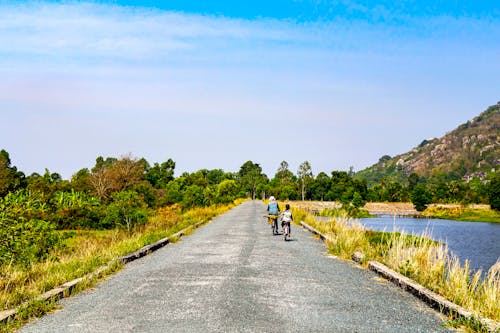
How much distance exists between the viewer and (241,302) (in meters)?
7.41

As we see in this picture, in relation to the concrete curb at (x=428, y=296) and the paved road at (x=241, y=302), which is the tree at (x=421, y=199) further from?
the concrete curb at (x=428, y=296)

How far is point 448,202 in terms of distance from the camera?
4313 inches

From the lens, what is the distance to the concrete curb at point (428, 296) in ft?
20.5

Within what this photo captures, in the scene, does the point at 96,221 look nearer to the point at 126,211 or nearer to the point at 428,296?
the point at 126,211

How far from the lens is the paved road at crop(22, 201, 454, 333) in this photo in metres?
6.25

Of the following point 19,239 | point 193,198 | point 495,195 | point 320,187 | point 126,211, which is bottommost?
point 19,239

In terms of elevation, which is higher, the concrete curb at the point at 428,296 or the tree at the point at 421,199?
the tree at the point at 421,199

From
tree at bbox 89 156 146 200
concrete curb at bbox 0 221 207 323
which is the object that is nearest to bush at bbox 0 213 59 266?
concrete curb at bbox 0 221 207 323

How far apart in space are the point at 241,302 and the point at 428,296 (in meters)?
3.26

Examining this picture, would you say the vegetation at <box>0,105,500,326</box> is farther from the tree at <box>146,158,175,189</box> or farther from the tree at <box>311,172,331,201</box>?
the tree at <box>311,172,331,201</box>

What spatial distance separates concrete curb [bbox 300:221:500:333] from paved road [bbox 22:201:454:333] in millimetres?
184

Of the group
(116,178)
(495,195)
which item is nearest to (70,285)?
(116,178)

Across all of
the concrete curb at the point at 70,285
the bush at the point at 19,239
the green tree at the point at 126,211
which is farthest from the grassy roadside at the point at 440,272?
the green tree at the point at 126,211

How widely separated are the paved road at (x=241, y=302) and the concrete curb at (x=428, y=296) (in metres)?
0.18
